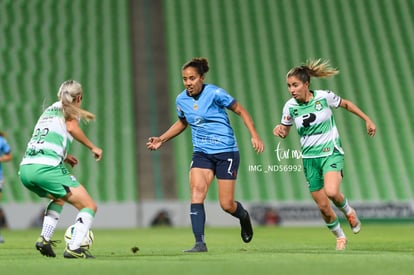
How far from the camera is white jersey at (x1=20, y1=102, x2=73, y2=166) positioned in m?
8.83

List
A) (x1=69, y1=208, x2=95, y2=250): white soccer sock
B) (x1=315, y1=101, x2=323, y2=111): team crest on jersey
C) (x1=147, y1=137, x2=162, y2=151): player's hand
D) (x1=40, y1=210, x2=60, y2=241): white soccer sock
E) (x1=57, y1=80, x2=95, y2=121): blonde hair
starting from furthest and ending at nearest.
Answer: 1. (x1=315, y1=101, x2=323, y2=111): team crest on jersey
2. (x1=147, y1=137, x2=162, y2=151): player's hand
3. (x1=40, y1=210, x2=60, y2=241): white soccer sock
4. (x1=57, y1=80, x2=95, y2=121): blonde hair
5. (x1=69, y1=208, x2=95, y2=250): white soccer sock

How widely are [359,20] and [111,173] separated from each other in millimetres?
11077

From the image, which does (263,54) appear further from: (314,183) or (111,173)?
(314,183)

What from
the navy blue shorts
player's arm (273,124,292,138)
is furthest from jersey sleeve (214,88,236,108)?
player's arm (273,124,292,138)

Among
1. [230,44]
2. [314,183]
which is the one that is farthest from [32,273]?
[230,44]

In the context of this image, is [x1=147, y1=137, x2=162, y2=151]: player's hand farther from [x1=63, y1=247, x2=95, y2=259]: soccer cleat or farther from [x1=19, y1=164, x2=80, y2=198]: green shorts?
[x1=63, y1=247, x2=95, y2=259]: soccer cleat

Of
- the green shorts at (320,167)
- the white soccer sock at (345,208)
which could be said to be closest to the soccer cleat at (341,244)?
the white soccer sock at (345,208)

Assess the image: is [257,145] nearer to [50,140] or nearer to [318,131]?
[318,131]

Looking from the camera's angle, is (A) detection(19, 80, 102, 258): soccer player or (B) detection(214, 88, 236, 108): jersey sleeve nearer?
(A) detection(19, 80, 102, 258): soccer player

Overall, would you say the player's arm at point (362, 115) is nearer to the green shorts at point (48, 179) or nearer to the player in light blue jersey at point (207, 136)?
the player in light blue jersey at point (207, 136)

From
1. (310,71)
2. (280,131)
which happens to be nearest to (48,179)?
(280,131)

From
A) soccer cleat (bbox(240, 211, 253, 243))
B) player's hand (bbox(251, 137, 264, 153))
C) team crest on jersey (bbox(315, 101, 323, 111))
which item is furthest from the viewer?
soccer cleat (bbox(240, 211, 253, 243))

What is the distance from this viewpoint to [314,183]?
35.0 ft

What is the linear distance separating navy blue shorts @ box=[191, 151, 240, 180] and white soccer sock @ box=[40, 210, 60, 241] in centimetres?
173
